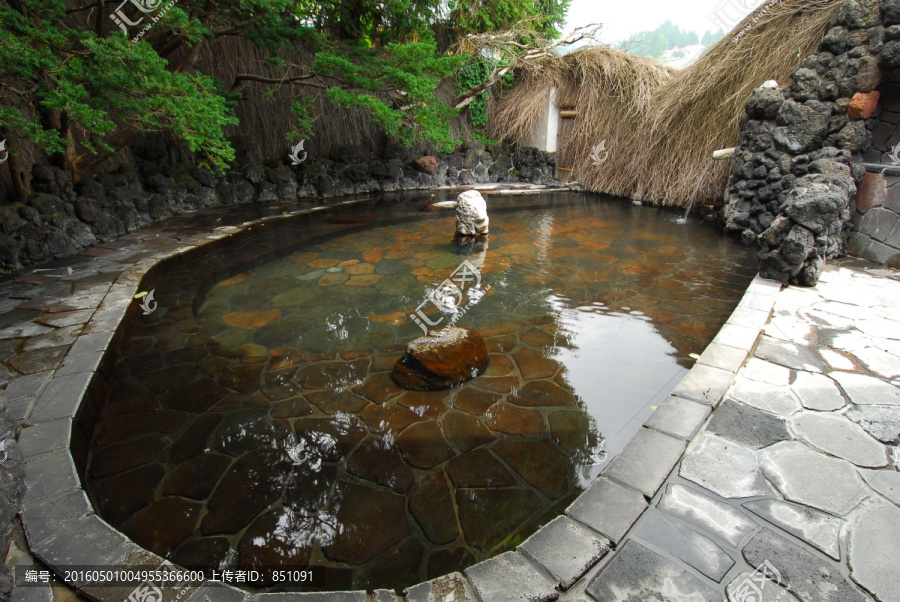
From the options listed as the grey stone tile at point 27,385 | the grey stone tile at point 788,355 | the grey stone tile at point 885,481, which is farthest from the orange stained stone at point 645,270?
the grey stone tile at point 27,385

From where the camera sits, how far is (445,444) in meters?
2.79

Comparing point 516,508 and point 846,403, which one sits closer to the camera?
point 516,508

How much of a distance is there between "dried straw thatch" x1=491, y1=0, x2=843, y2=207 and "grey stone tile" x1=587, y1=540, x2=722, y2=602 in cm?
905

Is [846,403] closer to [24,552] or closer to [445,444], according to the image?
[445,444]

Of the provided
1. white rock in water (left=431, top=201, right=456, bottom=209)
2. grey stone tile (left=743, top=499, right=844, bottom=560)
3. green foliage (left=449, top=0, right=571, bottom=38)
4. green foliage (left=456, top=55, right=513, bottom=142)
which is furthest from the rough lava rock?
green foliage (left=449, top=0, right=571, bottom=38)

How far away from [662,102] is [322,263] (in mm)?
8919

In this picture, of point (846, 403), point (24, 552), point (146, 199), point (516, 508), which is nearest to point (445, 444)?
point (516, 508)

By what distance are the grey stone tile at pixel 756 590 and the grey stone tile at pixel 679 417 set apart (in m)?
0.88

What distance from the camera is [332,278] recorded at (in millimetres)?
5555

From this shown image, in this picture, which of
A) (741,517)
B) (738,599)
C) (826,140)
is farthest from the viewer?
(826,140)

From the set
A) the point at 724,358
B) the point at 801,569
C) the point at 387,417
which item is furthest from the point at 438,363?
the point at 801,569

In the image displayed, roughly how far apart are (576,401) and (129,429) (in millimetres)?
3110

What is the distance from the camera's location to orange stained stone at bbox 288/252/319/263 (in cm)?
617

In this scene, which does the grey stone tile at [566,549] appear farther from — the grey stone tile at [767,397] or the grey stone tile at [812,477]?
the grey stone tile at [767,397]
